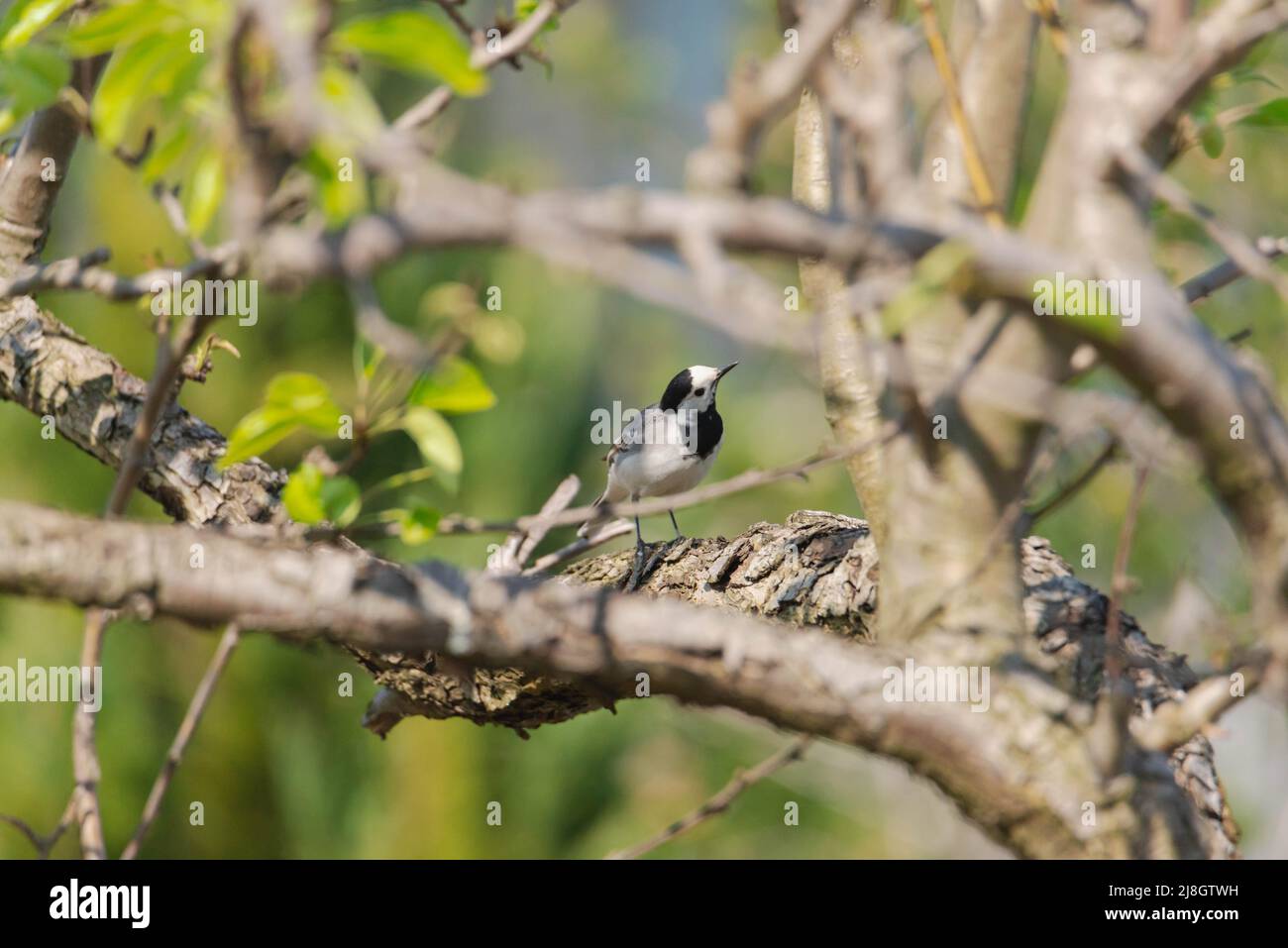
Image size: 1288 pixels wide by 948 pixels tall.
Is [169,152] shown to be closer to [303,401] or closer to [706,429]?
[303,401]

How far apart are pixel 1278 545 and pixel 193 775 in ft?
17.9

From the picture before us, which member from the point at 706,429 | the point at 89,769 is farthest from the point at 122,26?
the point at 706,429

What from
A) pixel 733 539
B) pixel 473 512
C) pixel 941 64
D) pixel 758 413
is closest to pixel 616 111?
pixel 758 413

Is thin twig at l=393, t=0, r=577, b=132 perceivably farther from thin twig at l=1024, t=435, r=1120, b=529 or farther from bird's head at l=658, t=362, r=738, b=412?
bird's head at l=658, t=362, r=738, b=412

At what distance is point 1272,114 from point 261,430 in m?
A: 1.45

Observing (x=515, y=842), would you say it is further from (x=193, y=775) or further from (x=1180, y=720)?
(x=1180, y=720)

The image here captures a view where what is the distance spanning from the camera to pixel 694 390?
5434mm

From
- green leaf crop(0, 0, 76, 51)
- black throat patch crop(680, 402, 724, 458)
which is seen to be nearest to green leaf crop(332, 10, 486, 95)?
green leaf crop(0, 0, 76, 51)

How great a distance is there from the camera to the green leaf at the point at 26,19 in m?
1.53

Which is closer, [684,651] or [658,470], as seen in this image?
[684,651]

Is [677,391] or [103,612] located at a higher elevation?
[677,391]

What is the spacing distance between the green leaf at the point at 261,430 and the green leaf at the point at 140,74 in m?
0.38

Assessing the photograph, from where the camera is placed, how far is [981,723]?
1530 mm

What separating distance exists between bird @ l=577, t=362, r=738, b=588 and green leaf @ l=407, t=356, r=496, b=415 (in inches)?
131
